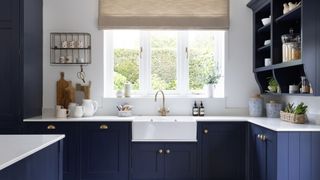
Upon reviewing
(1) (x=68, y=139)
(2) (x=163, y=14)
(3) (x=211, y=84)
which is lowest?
(1) (x=68, y=139)

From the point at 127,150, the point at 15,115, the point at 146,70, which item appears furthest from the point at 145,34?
the point at 15,115

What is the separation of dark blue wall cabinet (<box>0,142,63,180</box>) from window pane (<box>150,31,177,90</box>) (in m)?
2.15

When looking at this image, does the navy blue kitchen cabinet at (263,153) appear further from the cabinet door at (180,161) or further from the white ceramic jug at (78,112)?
the white ceramic jug at (78,112)

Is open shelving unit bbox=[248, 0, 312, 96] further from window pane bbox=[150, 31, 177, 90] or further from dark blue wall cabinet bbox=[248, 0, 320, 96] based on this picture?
window pane bbox=[150, 31, 177, 90]

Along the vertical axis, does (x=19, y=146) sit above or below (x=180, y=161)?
above

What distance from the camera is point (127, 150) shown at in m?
3.33

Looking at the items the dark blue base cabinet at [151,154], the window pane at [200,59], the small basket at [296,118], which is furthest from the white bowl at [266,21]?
the dark blue base cabinet at [151,154]

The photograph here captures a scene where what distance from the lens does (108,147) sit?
3.33 metres

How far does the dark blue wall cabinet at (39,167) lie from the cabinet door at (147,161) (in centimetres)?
127

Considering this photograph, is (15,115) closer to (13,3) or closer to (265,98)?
(13,3)

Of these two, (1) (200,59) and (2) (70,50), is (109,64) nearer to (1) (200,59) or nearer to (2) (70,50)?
(2) (70,50)

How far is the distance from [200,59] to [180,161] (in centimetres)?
148

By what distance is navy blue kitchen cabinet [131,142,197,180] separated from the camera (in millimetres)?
3340

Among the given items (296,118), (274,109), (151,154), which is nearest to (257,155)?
(296,118)
